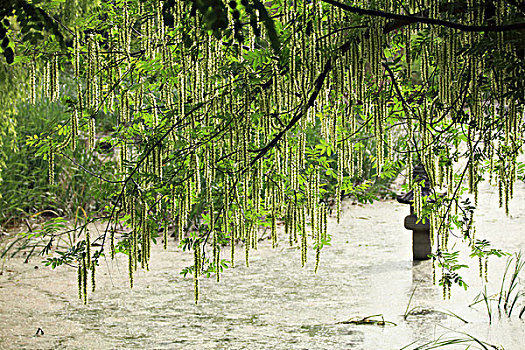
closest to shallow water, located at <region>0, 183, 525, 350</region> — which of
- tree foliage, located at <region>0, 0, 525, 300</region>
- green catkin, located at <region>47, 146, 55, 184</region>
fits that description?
tree foliage, located at <region>0, 0, 525, 300</region>

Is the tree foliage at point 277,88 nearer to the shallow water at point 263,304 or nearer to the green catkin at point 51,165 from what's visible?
the green catkin at point 51,165

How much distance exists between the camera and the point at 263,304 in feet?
14.8

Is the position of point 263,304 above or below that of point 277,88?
below

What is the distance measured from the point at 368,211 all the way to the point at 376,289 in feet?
8.78

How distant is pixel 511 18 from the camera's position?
2117mm

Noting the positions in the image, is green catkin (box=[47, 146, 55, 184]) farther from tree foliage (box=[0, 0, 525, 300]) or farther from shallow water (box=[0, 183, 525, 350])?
shallow water (box=[0, 183, 525, 350])

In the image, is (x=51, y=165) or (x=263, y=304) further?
(x=263, y=304)

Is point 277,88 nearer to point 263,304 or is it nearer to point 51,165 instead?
point 51,165

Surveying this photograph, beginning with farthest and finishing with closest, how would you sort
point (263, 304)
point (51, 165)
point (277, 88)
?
point (263, 304) → point (51, 165) → point (277, 88)

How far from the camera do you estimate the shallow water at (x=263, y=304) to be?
12.3 feet

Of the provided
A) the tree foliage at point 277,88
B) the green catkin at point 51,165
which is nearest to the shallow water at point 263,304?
the tree foliage at point 277,88

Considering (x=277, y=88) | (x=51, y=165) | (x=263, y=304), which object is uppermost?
(x=277, y=88)


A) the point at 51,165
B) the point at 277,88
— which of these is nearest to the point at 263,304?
the point at 51,165

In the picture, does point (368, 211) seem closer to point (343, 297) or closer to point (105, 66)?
point (343, 297)
